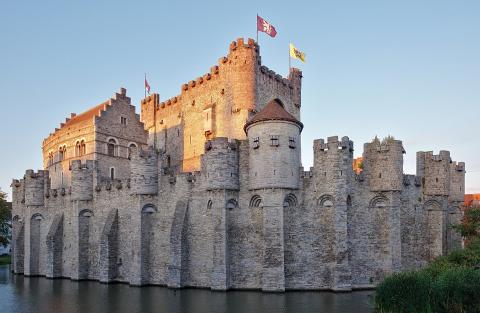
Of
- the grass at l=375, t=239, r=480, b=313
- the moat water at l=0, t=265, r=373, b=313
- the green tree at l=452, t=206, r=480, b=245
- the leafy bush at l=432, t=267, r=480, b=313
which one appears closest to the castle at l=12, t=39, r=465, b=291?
the moat water at l=0, t=265, r=373, b=313

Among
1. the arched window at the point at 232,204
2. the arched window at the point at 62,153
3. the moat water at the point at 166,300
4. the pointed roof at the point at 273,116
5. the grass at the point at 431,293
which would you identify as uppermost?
the pointed roof at the point at 273,116

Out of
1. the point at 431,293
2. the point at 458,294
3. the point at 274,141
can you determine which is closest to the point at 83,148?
the point at 274,141

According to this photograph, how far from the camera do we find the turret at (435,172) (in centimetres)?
3219

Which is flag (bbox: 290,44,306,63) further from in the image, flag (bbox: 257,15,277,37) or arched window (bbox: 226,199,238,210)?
arched window (bbox: 226,199,238,210)

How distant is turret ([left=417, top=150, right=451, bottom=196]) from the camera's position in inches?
1267

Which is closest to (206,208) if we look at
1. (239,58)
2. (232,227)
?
(232,227)

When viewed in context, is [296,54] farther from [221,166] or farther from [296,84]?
[221,166]

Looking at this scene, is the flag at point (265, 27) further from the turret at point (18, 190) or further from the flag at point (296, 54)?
the turret at point (18, 190)

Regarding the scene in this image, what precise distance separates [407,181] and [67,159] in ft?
115

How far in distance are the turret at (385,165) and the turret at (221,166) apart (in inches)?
347

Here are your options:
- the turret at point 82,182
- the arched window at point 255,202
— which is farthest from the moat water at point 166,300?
the turret at point 82,182

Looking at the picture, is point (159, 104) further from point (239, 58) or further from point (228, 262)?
point (228, 262)

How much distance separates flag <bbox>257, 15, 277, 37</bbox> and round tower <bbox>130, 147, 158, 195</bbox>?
14.7 m

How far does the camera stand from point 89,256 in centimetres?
3884
